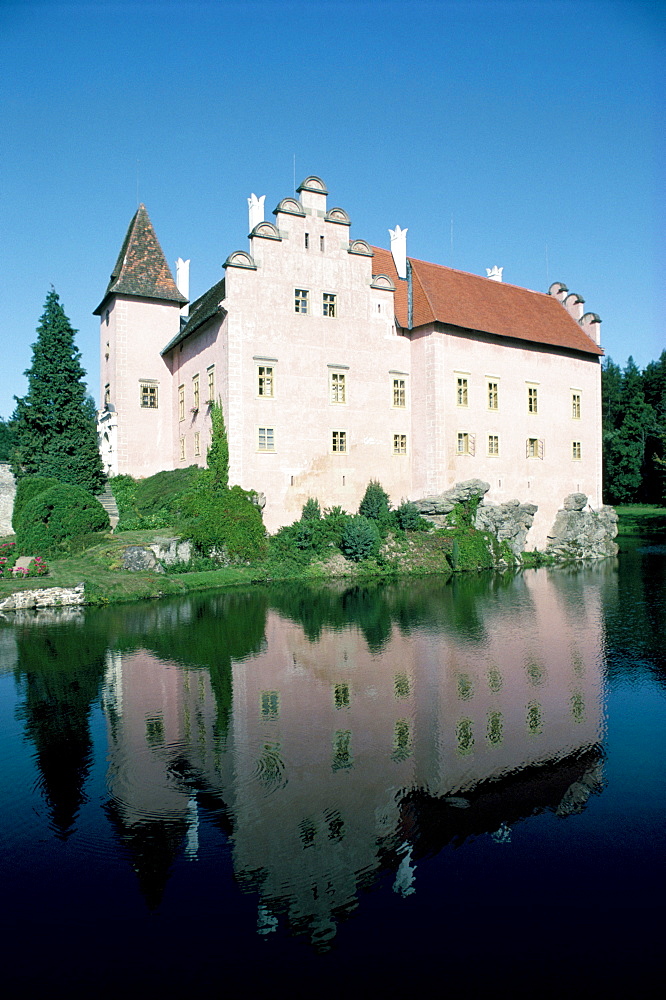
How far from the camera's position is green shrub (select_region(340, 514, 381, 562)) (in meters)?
28.3

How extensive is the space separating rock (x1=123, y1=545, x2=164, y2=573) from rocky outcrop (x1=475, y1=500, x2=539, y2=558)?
48.4 ft

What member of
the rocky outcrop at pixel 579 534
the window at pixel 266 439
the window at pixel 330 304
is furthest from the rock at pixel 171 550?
the rocky outcrop at pixel 579 534

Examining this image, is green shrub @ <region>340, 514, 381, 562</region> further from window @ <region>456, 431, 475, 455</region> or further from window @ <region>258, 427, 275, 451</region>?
window @ <region>456, 431, 475, 455</region>

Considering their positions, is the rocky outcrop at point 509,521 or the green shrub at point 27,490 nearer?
the green shrub at point 27,490

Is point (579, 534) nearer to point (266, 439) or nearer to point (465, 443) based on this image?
point (465, 443)

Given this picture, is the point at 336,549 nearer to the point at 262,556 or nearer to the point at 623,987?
the point at 262,556

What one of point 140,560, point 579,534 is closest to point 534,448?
point 579,534

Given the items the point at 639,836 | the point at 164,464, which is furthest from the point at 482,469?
the point at 639,836

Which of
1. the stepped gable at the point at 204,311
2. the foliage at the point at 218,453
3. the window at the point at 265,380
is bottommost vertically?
the foliage at the point at 218,453

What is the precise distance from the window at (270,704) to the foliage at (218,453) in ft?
55.0

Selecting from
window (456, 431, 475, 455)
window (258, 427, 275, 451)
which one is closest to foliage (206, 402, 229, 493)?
window (258, 427, 275, 451)

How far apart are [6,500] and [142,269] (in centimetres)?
1343

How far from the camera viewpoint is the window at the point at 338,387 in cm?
3052

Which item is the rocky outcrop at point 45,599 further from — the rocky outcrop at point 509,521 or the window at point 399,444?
the rocky outcrop at point 509,521
